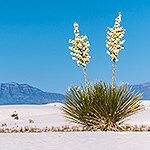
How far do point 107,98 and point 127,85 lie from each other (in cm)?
69

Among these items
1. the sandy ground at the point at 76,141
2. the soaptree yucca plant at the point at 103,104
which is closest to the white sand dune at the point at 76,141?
the sandy ground at the point at 76,141

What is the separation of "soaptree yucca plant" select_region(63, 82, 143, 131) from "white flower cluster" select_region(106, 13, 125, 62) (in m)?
0.90

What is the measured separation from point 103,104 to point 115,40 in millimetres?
1787

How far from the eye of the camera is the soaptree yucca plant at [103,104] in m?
14.1

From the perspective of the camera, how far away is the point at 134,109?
47.1 feet

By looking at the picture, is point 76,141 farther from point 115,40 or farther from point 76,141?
point 115,40

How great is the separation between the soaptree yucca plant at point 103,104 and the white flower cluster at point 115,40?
2.96ft

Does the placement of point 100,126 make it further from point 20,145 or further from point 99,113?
point 20,145

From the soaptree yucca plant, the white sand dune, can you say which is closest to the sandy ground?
the white sand dune

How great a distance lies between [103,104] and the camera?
1411cm

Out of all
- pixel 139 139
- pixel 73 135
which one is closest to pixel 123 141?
pixel 139 139

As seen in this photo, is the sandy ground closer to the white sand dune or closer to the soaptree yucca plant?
the white sand dune

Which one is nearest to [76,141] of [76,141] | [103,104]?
[76,141]

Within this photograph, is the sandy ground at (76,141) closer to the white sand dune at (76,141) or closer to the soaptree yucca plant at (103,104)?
the white sand dune at (76,141)
